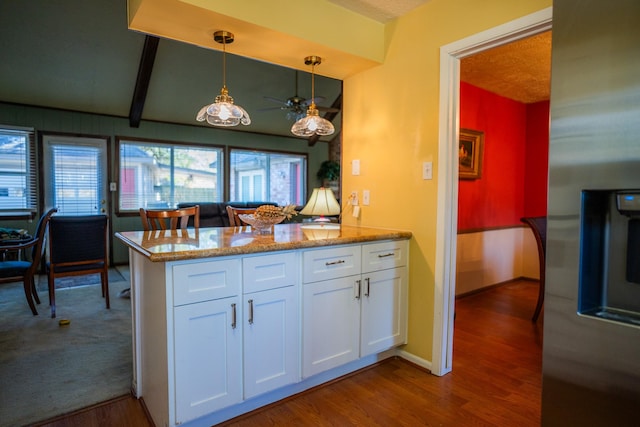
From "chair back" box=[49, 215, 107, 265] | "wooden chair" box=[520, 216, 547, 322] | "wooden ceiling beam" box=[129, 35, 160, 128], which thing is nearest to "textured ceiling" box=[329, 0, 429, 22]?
"wooden chair" box=[520, 216, 547, 322]

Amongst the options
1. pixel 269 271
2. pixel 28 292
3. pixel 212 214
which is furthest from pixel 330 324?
pixel 212 214

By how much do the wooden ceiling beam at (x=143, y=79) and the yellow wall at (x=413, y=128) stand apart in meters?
3.37

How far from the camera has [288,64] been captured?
2680 mm

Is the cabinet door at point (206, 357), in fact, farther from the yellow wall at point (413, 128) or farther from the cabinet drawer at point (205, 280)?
the yellow wall at point (413, 128)

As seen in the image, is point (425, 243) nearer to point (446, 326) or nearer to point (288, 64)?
point (446, 326)

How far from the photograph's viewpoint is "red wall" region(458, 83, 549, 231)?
4.15 meters

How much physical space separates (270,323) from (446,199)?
1295 millimetres

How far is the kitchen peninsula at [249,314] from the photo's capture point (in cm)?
159

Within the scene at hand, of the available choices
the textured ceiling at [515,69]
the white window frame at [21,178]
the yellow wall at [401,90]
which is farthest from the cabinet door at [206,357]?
the white window frame at [21,178]

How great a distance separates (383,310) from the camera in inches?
92.9

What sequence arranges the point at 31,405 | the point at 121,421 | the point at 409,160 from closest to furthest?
the point at 121,421
the point at 31,405
the point at 409,160

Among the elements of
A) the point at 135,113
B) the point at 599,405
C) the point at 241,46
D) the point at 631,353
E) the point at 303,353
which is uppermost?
the point at 135,113

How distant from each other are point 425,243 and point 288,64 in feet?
5.33

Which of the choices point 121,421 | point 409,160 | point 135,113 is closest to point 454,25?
point 409,160
